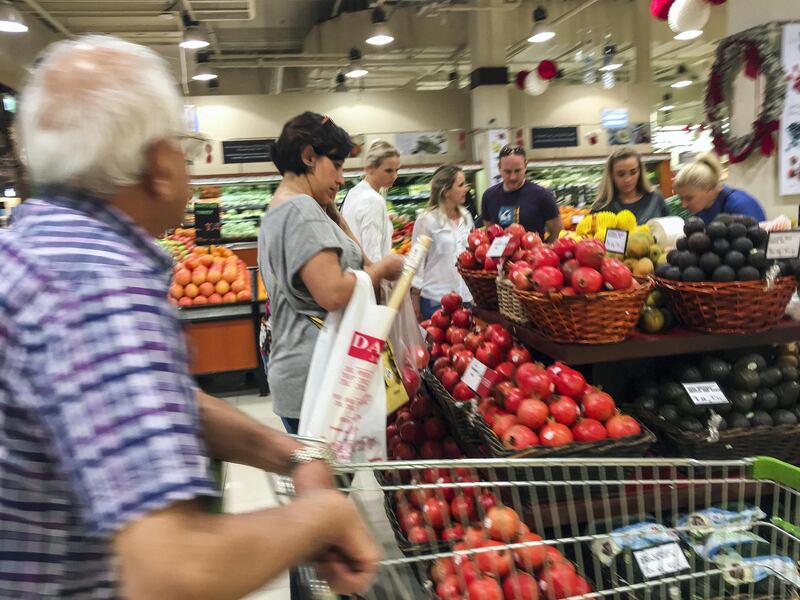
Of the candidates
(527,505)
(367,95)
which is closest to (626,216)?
(527,505)

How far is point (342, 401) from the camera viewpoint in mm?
1687

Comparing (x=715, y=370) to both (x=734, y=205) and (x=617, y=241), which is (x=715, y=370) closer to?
(x=617, y=241)

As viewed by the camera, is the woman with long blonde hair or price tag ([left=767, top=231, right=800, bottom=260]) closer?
price tag ([left=767, top=231, right=800, bottom=260])

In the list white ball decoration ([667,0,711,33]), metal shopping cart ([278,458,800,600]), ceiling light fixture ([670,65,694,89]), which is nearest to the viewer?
metal shopping cart ([278,458,800,600])

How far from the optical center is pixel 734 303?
1.89 m

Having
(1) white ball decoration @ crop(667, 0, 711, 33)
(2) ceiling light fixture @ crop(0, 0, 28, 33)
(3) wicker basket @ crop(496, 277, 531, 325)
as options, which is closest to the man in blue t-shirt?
(1) white ball decoration @ crop(667, 0, 711, 33)

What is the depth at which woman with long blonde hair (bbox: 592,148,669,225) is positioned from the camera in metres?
4.02

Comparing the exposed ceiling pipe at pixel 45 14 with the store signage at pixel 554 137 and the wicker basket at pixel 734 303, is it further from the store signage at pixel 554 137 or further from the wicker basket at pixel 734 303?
the wicker basket at pixel 734 303

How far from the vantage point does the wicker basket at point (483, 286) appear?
2.71m

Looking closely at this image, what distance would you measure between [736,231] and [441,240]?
2907mm

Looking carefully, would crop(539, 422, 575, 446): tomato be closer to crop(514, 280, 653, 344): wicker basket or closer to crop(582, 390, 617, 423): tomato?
crop(582, 390, 617, 423): tomato

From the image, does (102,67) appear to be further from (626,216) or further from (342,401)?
(626,216)

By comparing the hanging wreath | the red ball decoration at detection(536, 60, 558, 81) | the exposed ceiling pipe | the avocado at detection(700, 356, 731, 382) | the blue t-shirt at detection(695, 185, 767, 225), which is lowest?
the avocado at detection(700, 356, 731, 382)

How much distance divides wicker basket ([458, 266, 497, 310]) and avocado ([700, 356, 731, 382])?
35.8 inches
